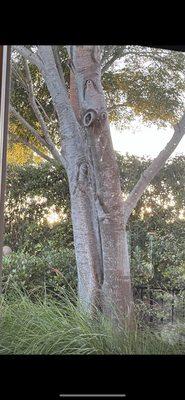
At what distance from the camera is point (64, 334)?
9.53 ft

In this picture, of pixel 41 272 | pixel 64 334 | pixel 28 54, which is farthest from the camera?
pixel 28 54

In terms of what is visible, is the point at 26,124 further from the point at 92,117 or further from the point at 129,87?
the point at 129,87

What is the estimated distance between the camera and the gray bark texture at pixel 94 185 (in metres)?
3.10

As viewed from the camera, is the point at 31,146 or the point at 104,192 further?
the point at 31,146

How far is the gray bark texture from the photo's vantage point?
10.2ft

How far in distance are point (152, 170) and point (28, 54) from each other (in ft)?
3.89

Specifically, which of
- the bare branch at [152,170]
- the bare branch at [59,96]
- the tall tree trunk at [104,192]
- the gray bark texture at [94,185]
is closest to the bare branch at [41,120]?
the gray bark texture at [94,185]

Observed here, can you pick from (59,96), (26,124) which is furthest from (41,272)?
(59,96)

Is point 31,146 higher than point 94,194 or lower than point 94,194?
higher

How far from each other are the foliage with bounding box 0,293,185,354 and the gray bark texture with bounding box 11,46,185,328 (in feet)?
0.44

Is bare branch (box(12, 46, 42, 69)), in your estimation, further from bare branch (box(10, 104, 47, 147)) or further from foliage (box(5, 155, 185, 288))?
foliage (box(5, 155, 185, 288))
